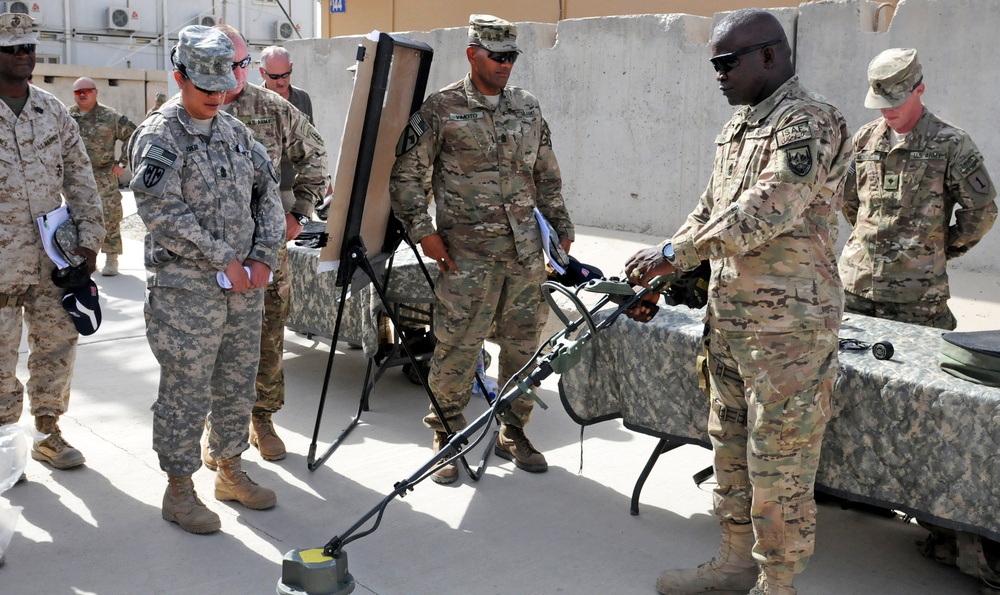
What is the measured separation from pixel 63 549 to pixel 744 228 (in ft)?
8.92

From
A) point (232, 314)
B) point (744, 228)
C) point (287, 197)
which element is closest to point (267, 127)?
point (287, 197)

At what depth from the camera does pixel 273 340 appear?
457cm

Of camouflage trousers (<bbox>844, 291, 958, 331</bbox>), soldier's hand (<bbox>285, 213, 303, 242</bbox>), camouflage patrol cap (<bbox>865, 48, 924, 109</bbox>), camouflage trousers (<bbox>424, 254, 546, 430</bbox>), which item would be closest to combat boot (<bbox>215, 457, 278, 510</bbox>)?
camouflage trousers (<bbox>424, 254, 546, 430</bbox>)

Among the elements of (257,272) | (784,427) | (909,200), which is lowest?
(784,427)

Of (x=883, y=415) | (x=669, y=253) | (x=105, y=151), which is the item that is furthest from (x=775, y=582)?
(x=105, y=151)

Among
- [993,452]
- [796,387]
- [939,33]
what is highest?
[939,33]

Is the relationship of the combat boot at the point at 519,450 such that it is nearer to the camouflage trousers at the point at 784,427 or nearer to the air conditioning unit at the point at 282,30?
the camouflage trousers at the point at 784,427

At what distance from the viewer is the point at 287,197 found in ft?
15.2

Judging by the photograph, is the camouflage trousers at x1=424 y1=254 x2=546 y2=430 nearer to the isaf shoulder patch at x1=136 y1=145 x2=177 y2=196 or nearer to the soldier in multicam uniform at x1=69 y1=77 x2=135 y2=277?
Result: the isaf shoulder patch at x1=136 y1=145 x2=177 y2=196

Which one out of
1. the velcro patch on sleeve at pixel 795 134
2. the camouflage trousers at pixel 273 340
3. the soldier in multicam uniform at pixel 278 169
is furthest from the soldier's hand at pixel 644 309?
the camouflage trousers at pixel 273 340

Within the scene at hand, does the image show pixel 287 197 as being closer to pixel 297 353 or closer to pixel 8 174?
pixel 8 174

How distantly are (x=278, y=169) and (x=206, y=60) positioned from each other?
3.62ft

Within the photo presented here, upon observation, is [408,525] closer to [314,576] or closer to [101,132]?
[314,576]

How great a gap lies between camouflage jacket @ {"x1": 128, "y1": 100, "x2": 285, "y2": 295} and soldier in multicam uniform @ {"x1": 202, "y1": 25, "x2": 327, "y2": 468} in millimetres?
599
